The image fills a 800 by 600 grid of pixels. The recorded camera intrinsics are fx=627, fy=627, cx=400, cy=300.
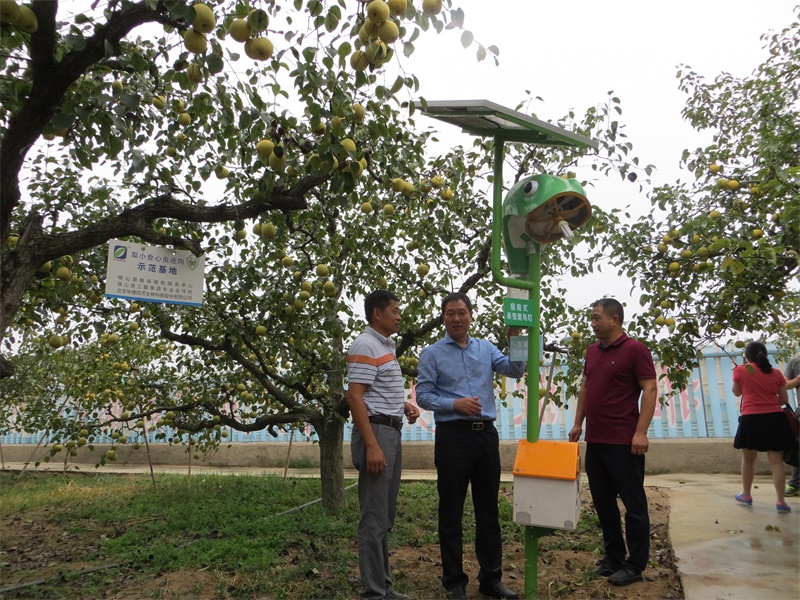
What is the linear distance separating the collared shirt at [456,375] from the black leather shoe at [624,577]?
3.30 ft

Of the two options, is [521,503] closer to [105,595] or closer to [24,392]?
[105,595]

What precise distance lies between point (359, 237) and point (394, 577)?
2241mm

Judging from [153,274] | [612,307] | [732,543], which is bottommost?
[732,543]

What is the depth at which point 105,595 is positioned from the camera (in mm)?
3246

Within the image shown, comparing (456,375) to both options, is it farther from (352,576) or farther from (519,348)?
(352,576)

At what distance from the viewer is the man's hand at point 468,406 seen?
2.88 m

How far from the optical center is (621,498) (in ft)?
→ 10.4

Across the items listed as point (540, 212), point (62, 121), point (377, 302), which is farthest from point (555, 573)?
point (62, 121)

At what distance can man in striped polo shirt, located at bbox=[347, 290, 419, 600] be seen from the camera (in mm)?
2730

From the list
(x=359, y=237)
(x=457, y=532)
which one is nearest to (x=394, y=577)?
(x=457, y=532)

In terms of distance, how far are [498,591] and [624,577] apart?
27.1 inches

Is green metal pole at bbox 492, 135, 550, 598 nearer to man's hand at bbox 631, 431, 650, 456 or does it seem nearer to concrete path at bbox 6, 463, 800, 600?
man's hand at bbox 631, 431, 650, 456

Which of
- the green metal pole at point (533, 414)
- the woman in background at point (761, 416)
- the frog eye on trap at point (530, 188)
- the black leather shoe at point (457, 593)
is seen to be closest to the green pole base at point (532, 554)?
the green metal pole at point (533, 414)

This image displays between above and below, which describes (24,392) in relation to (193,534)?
above
